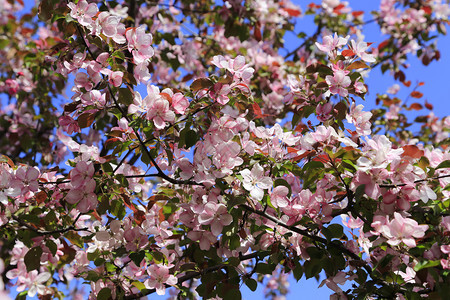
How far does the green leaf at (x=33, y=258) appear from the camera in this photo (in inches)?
70.9

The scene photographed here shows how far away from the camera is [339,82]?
1.68m

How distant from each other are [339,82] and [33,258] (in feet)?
4.53

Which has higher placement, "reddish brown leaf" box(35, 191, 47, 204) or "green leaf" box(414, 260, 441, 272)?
"reddish brown leaf" box(35, 191, 47, 204)

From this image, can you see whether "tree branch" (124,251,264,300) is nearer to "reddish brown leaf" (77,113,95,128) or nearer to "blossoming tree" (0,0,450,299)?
"blossoming tree" (0,0,450,299)

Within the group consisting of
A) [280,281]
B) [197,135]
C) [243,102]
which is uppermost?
[280,281]

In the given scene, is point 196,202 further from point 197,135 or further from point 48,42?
point 48,42

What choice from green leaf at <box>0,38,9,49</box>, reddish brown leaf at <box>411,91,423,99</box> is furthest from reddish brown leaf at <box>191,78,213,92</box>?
green leaf at <box>0,38,9,49</box>

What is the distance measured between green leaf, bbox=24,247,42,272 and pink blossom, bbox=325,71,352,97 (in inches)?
51.5

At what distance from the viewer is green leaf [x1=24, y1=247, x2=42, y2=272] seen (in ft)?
5.90

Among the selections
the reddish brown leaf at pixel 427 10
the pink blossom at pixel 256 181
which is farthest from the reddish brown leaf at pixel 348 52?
the reddish brown leaf at pixel 427 10

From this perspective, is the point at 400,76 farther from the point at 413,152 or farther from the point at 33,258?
the point at 33,258

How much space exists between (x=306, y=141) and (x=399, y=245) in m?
0.43

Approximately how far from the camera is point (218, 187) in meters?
1.53

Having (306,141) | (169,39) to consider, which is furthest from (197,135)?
(169,39)
